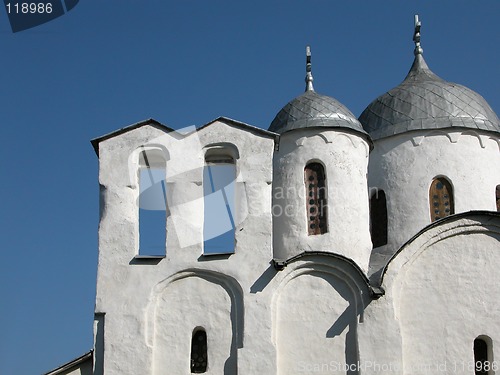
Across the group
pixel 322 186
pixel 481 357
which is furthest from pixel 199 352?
pixel 481 357

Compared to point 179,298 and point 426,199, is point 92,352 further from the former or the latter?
point 426,199

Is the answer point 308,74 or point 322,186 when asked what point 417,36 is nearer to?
point 308,74

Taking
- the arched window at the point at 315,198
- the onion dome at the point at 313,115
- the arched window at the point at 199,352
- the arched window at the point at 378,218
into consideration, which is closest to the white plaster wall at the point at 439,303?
the arched window at the point at 315,198

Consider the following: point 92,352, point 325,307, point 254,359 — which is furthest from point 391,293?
point 92,352

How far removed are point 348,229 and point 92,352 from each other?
4.47m

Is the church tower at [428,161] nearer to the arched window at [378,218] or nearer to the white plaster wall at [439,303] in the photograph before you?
the arched window at [378,218]

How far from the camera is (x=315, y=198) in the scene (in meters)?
16.0

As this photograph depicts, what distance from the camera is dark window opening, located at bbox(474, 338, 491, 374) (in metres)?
14.0

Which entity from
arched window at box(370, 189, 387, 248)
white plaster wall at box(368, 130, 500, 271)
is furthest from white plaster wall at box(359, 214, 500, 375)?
arched window at box(370, 189, 387, 248)

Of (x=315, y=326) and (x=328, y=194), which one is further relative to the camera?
(x=328, y=194)

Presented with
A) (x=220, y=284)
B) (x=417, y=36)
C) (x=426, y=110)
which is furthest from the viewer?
(x=417, y=36)

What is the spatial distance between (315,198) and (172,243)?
2.82 meters

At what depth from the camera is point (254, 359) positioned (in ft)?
44.9

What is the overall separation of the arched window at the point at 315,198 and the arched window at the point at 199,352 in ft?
9.29
